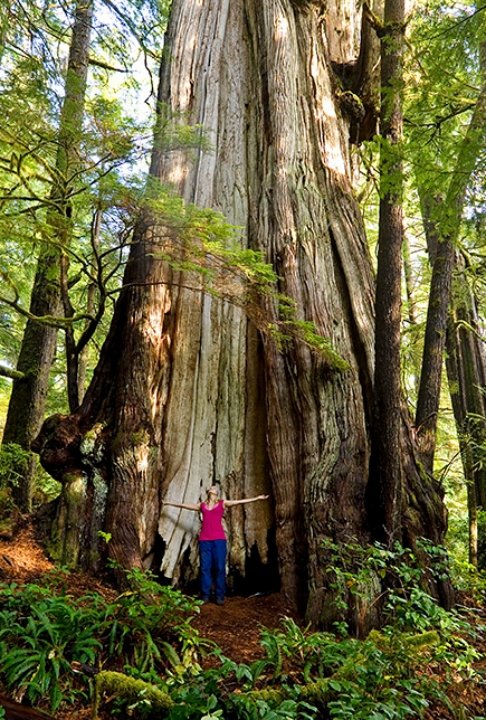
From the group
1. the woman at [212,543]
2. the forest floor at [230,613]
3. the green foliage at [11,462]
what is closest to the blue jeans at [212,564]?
the woman at [212,543]

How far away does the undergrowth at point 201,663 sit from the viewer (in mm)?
2611

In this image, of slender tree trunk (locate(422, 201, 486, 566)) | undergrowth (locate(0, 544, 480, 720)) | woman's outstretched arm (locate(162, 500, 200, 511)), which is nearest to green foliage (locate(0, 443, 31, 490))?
woman's outstretched arm (locate(162, 500, 200, 511))

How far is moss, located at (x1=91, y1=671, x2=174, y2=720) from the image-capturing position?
2566 millimetres

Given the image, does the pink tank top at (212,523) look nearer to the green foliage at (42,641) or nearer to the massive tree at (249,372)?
the massive tree at (249,372)

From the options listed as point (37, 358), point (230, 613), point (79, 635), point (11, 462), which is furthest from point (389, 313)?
point (37, 358)

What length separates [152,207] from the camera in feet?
13.7

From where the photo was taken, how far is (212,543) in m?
4.75

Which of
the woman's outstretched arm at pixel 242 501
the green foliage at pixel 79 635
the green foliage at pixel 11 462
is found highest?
the green foliage at pixel 11 462

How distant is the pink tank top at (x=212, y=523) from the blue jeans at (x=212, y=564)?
1.8 inches

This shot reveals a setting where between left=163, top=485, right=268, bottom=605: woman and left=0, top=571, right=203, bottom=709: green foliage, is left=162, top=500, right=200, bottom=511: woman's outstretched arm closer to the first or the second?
left=163, top=485, right=268, bottom=605: woman

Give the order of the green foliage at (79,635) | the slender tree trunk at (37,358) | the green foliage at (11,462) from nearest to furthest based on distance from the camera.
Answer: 1. the green foliage at (79,635)
2. the green foliage at (11,462)
3. the slender tree trunk at (37,358)

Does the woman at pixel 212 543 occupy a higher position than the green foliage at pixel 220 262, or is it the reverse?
the green foliage at pixel 220 262

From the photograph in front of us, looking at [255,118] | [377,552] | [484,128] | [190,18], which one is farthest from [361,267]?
[190,18]

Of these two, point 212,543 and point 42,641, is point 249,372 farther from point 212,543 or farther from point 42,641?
point 42,641
